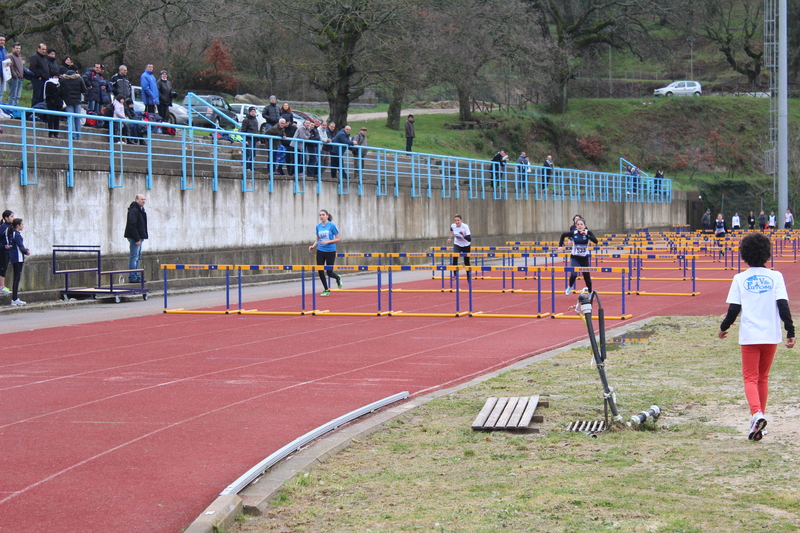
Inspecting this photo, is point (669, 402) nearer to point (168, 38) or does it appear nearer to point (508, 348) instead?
point (508, 348)

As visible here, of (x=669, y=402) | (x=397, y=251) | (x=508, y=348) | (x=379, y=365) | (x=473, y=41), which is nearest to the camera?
(x=669, y=402)

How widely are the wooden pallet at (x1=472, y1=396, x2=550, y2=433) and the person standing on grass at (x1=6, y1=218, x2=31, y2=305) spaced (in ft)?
39.4

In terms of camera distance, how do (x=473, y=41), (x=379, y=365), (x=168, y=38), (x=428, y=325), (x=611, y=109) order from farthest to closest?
(x=611, y=109)
(x=473, y=41)
(x=168, y=38)
(x=428, y=325)
(x=379, y=365)

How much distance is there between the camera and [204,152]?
2647 cm

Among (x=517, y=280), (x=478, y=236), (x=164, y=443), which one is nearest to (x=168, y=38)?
(x=478, y=236)

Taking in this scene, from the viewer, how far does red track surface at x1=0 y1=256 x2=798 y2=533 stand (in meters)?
6.21

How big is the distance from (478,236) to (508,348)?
84.8ft

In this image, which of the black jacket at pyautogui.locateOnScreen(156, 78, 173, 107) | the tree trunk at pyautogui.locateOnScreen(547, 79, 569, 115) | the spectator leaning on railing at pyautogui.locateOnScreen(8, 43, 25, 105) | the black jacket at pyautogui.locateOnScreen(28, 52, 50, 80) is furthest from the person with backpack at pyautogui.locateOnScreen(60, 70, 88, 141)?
the tree trunk at pyautogui.locateOnScreen(547, 79, 569, 115)

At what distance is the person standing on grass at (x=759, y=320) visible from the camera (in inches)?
301

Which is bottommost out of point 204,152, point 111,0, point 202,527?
point 202,527

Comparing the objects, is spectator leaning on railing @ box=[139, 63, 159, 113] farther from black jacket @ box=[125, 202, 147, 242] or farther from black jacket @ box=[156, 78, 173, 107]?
black jacket @ box=[125, 202, 147, 242]

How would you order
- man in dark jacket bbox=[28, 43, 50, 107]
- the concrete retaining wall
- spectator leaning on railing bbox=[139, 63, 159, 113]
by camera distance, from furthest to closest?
spectator leaning on railing bbox=[139, 63, 159, 113], man in dark jacket bbox=[28, 43, 50, 107], the concrete retaining wall

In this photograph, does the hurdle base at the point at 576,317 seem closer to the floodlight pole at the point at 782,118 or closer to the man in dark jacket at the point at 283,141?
the man in dark jacket at the point at 283,141

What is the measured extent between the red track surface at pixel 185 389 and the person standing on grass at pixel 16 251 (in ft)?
9.27
